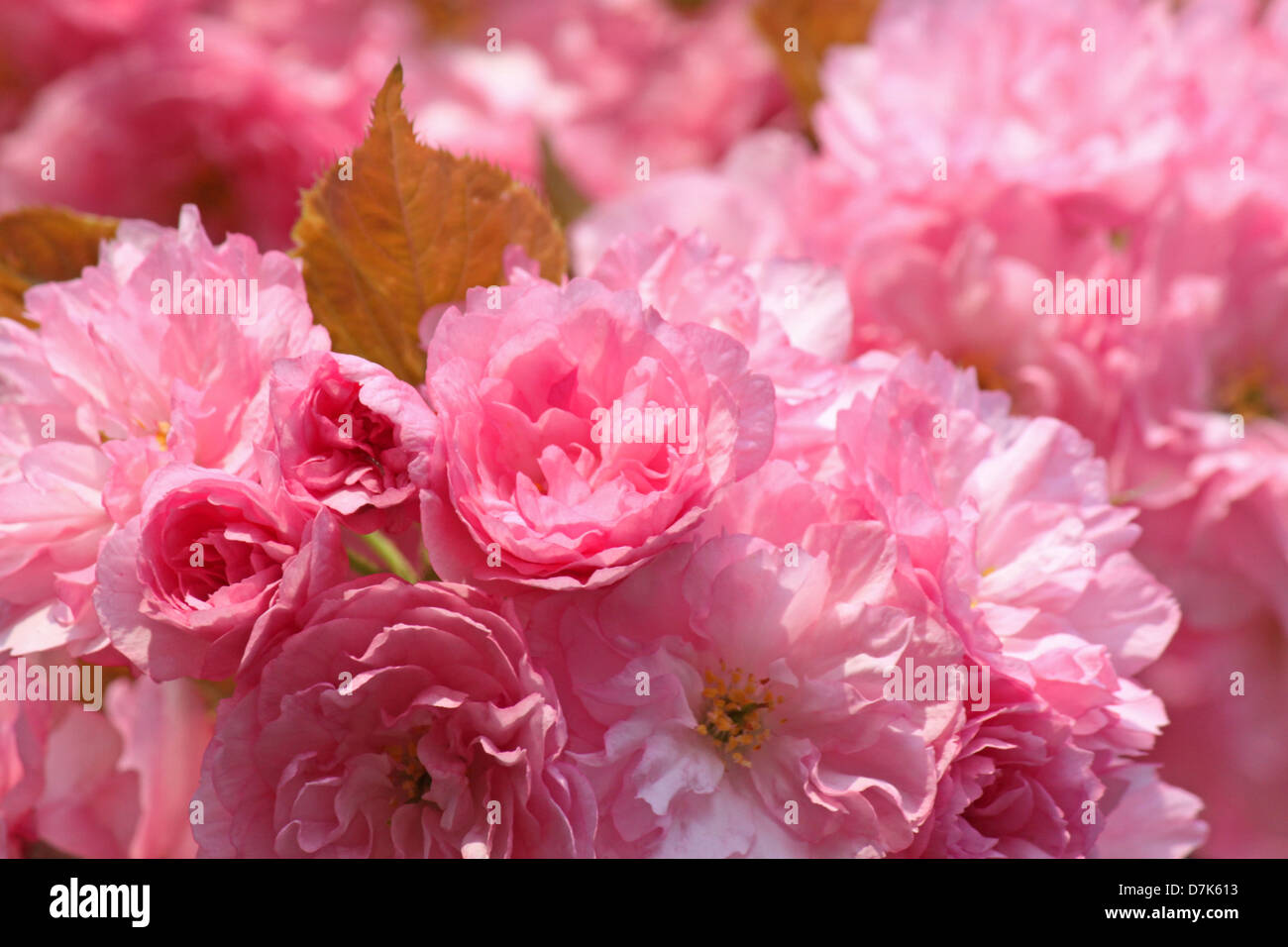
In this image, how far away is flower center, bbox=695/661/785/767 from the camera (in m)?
0.43

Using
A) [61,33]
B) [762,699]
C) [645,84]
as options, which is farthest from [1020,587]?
[61,33]

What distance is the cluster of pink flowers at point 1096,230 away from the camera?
0.68 metres

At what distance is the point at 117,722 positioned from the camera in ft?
2.00

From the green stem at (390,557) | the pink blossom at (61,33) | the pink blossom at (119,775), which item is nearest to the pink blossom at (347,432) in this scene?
the green stem at (390,557)

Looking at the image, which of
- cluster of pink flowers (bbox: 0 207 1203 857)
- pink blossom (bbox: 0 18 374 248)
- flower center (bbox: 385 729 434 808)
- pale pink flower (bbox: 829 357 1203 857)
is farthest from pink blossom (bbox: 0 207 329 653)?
pink blossom (bbox: 0 18 374 248)

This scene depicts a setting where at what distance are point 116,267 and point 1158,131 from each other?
532mm

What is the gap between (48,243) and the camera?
56 cm

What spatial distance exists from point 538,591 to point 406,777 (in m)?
0.08

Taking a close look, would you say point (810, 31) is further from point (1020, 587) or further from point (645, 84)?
point (1020, 587)

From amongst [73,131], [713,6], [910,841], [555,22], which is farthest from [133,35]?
[910,841]

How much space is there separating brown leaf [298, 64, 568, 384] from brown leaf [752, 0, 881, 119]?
1.30ft

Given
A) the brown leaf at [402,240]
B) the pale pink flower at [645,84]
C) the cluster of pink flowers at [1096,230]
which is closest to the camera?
the brown leaf at [402,240]

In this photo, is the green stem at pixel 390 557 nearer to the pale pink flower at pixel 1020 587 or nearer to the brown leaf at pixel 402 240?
the brown leaf at pixel 402 240

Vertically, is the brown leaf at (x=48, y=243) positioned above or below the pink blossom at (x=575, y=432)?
above
